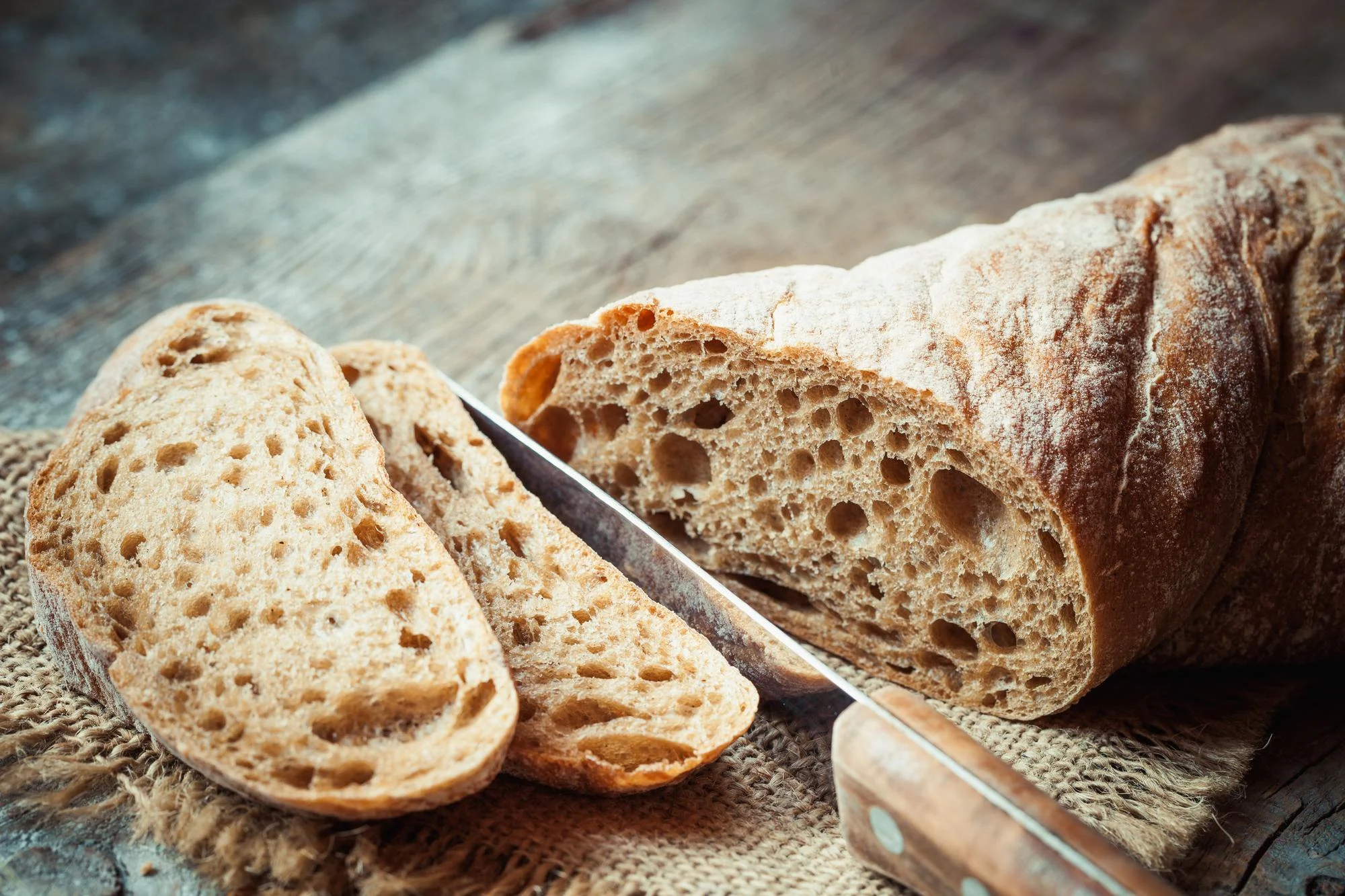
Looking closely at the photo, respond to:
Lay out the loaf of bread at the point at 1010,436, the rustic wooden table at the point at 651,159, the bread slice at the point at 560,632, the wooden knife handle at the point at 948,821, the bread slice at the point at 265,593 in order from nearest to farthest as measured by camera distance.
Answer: the wooden knife handle at the point at 948,821 → the bread slice at the point at 265,593 → the bread slice at the point at 560,632 → the loaf of bread at the point at 1010,436 → the rustic wooden table at the point at 651,159

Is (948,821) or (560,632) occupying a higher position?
(560,632)

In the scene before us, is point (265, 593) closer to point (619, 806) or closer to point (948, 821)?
point (619, 806)

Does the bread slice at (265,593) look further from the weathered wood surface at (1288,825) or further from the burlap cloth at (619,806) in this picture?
the weathered wood surface at (1288,825)

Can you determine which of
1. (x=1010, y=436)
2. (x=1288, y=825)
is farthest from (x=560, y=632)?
(x=1288, y=825)

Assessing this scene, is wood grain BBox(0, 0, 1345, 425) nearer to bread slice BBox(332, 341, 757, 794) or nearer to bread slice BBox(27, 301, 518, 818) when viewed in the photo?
bread slice BBox(332, 341, 757, 794)

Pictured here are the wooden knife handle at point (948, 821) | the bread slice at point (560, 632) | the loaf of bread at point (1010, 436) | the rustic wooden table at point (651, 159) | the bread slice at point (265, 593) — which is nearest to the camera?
the wooden knife handle at point (948, 821)

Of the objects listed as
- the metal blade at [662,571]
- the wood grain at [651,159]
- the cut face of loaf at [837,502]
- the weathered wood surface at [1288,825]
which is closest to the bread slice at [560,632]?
the metal blade at [662,571]
